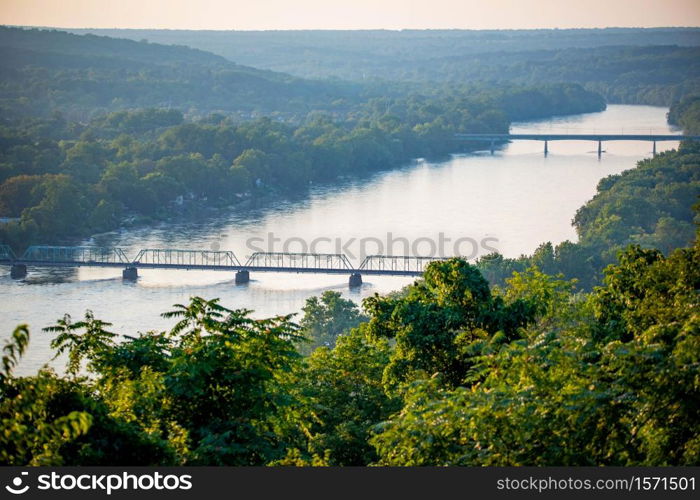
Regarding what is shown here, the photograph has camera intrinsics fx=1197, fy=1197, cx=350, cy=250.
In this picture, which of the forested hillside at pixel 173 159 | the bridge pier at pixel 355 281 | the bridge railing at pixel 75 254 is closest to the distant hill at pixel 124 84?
the forested hillside at pixel 173 159

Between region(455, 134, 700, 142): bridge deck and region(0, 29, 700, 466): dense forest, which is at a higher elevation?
region(455, 134, 700, 142): bridge deck

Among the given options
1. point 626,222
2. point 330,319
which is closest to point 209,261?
point 330,319

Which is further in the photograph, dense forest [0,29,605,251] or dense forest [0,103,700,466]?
dense forest [0,29,605,251]

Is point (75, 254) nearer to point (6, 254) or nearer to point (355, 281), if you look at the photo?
point (6, 254)

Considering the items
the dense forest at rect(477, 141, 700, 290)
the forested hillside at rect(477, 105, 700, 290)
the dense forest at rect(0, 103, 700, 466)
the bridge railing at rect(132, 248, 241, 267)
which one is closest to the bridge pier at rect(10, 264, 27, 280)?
the bridge railing at rect(132, 248, 241, 267)

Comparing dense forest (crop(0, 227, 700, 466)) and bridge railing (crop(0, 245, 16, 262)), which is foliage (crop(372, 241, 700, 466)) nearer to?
dense forest (crop(0, 227, 700, 466))

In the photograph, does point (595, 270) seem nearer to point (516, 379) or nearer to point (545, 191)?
point (545, 191)
